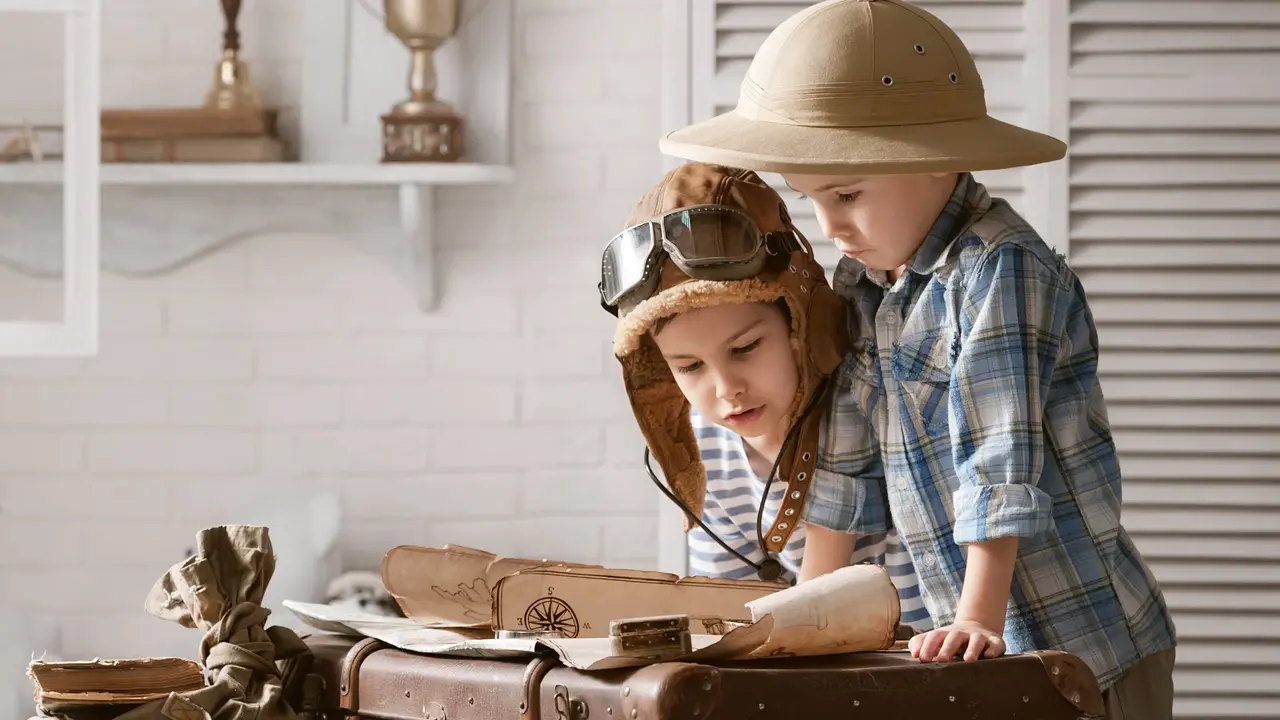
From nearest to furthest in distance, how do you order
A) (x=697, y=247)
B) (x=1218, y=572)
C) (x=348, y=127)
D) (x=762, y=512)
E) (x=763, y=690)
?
(x=763, y=690) < (x=697, y=247) < (x=762, y=512) < (x=1218, y=572) < (x=348, y=127)

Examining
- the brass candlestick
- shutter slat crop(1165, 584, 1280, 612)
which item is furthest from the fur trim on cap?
the brass candlestick

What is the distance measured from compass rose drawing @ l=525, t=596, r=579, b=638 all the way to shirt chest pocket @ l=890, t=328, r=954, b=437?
1.04ft

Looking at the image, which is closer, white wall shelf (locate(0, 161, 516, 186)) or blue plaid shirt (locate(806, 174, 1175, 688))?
blue plaid shirt (locate(806, 174, 1175, 688))

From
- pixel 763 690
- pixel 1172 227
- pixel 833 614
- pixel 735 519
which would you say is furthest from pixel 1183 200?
pixel 763 690

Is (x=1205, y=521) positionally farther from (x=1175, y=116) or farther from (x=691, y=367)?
(x=691, y=367)

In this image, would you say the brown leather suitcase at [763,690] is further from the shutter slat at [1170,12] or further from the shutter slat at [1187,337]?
the shutter slat at [1170,12]

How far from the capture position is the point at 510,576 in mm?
1066

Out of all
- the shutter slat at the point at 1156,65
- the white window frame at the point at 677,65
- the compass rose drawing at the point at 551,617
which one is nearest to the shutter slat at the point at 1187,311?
the shutter slat at the point at 1156,65

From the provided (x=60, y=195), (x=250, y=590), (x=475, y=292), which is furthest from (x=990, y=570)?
(x=60, y=195)

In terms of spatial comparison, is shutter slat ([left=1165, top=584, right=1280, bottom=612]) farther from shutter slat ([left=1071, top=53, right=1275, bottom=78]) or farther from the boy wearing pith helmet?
the boy wearing pith helmet

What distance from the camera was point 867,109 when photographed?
104 centimetres

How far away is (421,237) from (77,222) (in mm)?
556

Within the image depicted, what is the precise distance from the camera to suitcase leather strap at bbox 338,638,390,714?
1.00m

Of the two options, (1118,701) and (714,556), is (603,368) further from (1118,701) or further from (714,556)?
(1118,701)
